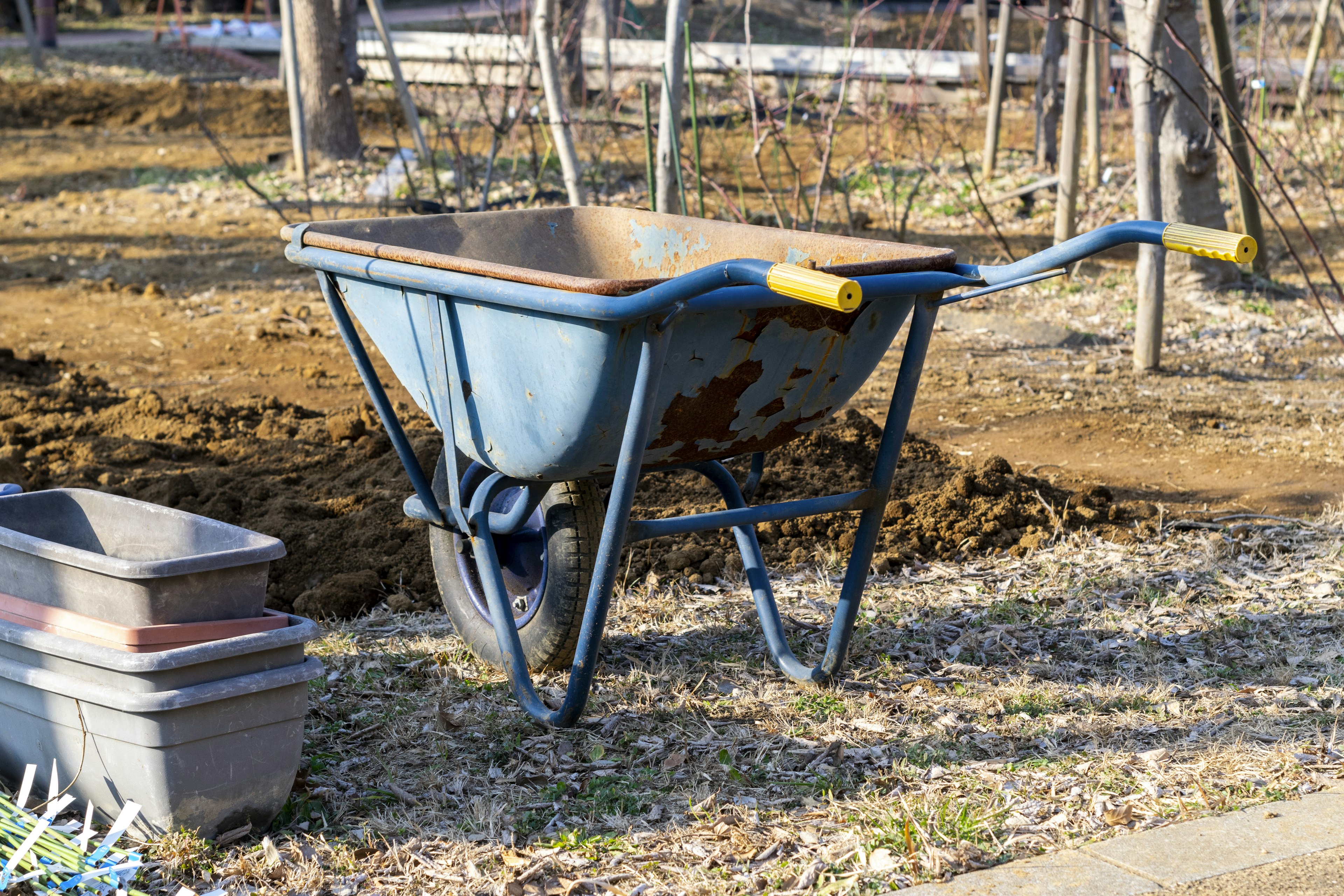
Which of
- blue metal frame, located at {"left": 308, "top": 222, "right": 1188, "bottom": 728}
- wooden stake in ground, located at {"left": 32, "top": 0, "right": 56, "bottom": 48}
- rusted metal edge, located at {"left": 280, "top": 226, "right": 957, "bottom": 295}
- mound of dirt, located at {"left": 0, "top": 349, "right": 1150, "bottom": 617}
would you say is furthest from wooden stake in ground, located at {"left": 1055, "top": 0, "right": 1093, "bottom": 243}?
wooden stake in ground, located at {"left": 32, "top": 0, "right": 56, "bottom": 48}

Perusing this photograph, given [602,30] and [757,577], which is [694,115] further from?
[602,30]

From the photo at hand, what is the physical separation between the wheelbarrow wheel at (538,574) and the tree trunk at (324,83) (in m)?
7.69

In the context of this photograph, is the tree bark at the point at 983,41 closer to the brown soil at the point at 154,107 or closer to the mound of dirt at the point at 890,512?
the brown soil at the point at 154,107

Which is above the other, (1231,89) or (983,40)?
(983,40)

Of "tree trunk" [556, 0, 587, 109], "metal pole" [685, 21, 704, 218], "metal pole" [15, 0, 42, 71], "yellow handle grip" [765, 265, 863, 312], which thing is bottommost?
"yellow handle grip" [765, 265, 863, 312]

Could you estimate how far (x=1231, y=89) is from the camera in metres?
6.05

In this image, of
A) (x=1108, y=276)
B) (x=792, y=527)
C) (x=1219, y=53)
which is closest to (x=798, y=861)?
(x=792, y=527)

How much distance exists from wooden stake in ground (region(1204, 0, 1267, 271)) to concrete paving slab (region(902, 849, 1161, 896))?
4.23 meters

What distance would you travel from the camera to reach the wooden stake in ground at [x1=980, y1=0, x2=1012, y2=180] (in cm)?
839

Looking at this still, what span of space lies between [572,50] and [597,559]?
9889 mm

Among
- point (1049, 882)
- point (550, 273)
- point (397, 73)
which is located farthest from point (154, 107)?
point (1049, 882)

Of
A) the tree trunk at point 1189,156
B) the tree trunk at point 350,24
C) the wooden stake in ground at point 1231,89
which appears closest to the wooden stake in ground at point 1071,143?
the tree trunk at point 1189,156

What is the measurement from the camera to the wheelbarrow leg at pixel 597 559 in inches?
90.9

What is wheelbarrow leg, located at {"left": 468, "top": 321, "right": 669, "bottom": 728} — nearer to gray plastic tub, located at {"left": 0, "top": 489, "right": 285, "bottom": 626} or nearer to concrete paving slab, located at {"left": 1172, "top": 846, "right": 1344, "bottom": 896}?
gray plastic tub, located at {"left": 0, "top": 489, "right": 285, "bottom": 626}
